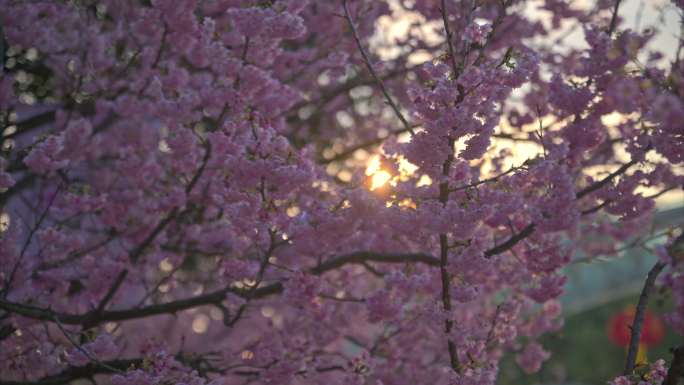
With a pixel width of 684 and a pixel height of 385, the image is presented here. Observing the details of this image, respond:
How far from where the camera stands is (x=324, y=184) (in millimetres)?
5844

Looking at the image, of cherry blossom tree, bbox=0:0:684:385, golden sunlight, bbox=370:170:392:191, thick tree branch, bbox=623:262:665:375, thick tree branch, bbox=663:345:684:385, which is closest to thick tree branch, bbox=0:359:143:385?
cherry blossom tree, bbox=0:0:684:385

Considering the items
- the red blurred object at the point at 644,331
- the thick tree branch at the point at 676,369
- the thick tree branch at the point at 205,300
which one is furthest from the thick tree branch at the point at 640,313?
the red blurred object at the point at 644,331

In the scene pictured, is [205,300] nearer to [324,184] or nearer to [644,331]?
[324,184]

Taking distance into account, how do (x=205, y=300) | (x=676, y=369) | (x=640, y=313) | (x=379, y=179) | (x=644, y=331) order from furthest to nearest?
(x=644, y=331)
(x=205, y=300)
(x=379, y=179)
(x=640, y=313)
(x=676, y=369)

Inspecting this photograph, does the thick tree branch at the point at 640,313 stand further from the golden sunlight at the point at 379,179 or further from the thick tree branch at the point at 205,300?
the golden sunlight at the point at 379,179

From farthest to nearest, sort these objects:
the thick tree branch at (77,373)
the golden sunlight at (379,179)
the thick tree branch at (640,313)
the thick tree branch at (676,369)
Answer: the thick tree branch at (77,373)
the golden sunlight at (379,179)
the thick tree branch at (640,313)
the thick tree branch at (676,369)

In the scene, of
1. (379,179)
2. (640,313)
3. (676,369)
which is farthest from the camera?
(379,179)

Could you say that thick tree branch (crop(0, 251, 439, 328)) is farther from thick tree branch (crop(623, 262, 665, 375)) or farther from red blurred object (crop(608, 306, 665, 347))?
red blurred object (crop(608, 306, 665, 347))

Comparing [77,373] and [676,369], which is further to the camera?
[77,373]

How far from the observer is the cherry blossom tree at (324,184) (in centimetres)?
457

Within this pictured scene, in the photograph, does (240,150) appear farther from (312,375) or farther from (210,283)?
(210,283)

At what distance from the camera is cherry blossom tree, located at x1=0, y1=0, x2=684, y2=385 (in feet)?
15.0

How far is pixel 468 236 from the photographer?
467 centimetres

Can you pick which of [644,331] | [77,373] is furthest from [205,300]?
[644,331]
